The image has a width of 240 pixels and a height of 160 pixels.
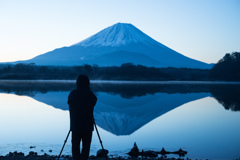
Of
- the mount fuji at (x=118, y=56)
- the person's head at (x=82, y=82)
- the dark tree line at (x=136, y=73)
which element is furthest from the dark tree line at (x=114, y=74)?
the mount fuji at (x=118, y=56)

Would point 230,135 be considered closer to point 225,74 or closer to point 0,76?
point 225,74

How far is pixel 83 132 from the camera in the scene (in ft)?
17.5

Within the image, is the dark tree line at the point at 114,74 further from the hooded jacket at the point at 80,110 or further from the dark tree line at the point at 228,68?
the hooded jacket at the point at 80,110

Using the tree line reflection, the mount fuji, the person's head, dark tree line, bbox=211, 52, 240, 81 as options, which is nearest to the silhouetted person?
the person's head

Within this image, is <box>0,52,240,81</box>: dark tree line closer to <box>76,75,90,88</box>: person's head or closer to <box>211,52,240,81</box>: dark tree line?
<box>211,52,240,81</box>: dark tree line

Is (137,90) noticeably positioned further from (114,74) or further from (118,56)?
(118,56)

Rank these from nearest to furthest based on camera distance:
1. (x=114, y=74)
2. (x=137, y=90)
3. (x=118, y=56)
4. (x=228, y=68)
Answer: (x=137, y=90), (x=228, y=68), (x=114, y=74), (x=118, y=56)

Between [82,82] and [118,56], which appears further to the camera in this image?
[118,56]

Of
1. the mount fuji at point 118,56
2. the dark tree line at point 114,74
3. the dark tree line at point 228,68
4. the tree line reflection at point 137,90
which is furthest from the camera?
the mount fuji at point 118,56

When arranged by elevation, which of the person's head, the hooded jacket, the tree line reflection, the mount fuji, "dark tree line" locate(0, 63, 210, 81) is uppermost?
the mount fuji

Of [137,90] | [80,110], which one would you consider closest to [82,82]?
[80,110]

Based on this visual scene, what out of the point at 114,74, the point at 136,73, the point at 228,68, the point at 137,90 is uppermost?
the point at 228,68

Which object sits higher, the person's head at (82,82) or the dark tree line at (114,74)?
the dark tree line at (114,74)

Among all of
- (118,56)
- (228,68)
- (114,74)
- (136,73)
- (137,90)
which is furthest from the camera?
(118,56)
